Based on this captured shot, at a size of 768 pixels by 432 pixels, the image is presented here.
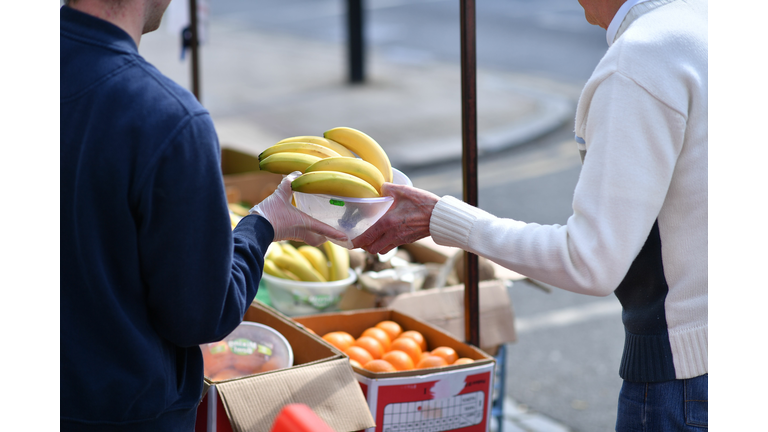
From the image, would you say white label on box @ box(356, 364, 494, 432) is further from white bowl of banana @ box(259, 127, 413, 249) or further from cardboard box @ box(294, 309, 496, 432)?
white bowl of banana @ box(259, 127, 413, 249)

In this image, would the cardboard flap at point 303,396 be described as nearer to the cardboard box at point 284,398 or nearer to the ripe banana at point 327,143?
the cardboard box at point 284,398

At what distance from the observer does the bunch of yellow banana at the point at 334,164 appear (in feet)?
5.71

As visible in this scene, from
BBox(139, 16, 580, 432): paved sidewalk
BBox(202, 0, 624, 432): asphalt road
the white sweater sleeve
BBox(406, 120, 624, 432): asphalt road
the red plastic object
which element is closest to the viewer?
the red plastic object

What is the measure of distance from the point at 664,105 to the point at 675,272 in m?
0.36

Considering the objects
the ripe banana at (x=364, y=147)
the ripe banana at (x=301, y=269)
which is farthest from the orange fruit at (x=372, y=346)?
the ripe banana at (x=364, y=147)

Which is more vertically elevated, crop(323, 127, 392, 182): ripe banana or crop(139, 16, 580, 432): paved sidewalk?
crop(323, 127, 392, 182): ripe banana

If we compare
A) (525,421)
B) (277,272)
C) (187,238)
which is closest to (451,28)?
(525,421)

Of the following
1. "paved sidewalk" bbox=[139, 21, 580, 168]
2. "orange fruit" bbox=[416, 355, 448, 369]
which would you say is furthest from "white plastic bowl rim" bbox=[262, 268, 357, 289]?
"paved sidewalk" bbox=[139, 21, 580, 168]

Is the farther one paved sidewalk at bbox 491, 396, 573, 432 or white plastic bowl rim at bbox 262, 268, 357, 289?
paved sidewalk at bbox 491, 396, 573, 432

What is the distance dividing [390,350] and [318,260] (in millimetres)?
730

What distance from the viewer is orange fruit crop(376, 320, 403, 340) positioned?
2.53 meters

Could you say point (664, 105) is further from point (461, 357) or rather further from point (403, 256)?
point (403, 256)

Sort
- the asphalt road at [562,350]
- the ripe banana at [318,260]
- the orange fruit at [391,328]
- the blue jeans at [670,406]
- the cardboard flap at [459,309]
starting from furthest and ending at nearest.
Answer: the asphalt road at [562,350] → the ripe banana at [318,260] → the cardboard flap at [459,309] → the orange fruit at [391,328] → the blue jeans at [670,406]

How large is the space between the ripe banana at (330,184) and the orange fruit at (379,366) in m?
0.67
